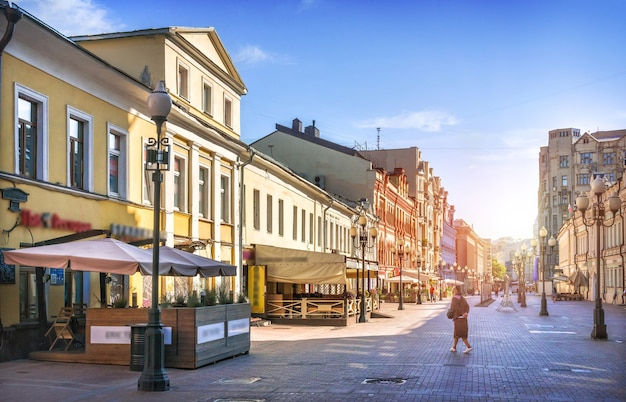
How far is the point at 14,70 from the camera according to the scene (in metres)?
15.7

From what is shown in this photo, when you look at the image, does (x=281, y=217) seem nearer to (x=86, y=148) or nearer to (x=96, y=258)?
(x=86, y=148)

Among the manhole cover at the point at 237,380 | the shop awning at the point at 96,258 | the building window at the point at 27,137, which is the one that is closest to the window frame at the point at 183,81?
the building window at the point at 27,137

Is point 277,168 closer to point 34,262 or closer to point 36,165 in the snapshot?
point 36,165

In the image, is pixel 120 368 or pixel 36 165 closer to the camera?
pixel 120 368

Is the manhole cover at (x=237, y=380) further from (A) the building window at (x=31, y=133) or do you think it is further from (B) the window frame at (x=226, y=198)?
(B) the window frame at (x=226, y=198)

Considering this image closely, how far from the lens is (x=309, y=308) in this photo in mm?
29938

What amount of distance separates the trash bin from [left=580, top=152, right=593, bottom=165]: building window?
9916 centimetres

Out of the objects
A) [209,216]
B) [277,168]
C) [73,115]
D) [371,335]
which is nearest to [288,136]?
[277,168]

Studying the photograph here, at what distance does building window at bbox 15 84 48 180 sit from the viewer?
1600cm

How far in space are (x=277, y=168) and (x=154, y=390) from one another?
2353 cm

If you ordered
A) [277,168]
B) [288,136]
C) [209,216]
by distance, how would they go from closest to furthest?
[209,216] < [277,168] < [288,136]

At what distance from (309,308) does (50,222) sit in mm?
14861

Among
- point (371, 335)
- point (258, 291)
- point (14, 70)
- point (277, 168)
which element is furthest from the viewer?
point (277, 168)

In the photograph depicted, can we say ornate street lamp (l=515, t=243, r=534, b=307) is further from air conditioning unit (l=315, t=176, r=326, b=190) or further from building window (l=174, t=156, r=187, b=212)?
building window (l=174, t=156, r=187, b=212)
